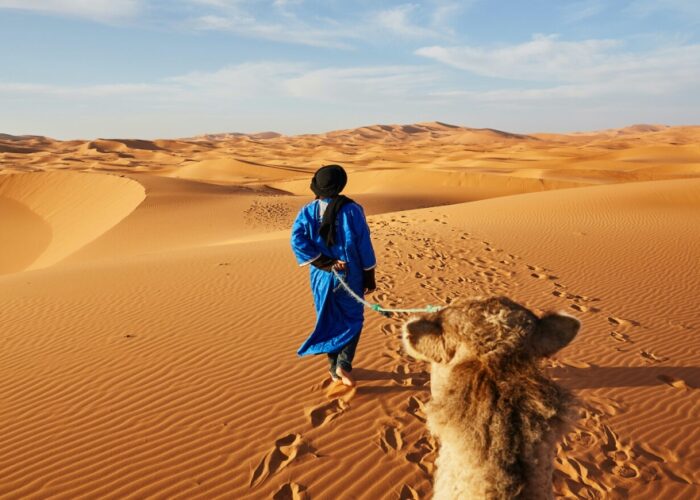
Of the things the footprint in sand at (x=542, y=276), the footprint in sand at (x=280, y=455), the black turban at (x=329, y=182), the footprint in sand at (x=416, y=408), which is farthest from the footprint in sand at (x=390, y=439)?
the footprint in sand at (x=542, y=276)

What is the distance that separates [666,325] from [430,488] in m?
5.50

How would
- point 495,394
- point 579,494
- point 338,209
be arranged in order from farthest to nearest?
point 338,209
point 579,494
point 495,394

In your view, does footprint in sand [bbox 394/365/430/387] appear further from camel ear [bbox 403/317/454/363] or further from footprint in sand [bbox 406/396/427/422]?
camel ear [bbox 403/317/454/363]

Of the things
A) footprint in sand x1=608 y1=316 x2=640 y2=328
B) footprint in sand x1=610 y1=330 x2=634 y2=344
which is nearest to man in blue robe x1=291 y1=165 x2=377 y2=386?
footprint in sand x1=610 y1=330 x2=634 y2=344

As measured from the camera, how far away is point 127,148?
66188mm

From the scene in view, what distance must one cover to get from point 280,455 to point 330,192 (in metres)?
2.27

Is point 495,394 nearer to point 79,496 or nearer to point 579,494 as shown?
point 579,494

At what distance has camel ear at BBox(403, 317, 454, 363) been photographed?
1416 mm

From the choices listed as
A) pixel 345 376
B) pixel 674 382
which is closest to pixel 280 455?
pixel 345 376

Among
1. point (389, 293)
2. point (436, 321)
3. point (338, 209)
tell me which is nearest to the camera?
point (436, 321)

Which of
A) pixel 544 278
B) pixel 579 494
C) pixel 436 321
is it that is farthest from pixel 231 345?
pixel 544 278

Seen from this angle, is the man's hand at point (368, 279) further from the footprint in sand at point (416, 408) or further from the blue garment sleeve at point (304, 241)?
the footprint in sand at point (416, 408)

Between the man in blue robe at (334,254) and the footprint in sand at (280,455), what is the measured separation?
32.8 inches

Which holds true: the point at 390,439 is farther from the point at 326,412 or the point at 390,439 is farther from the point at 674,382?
the point at 674,382
